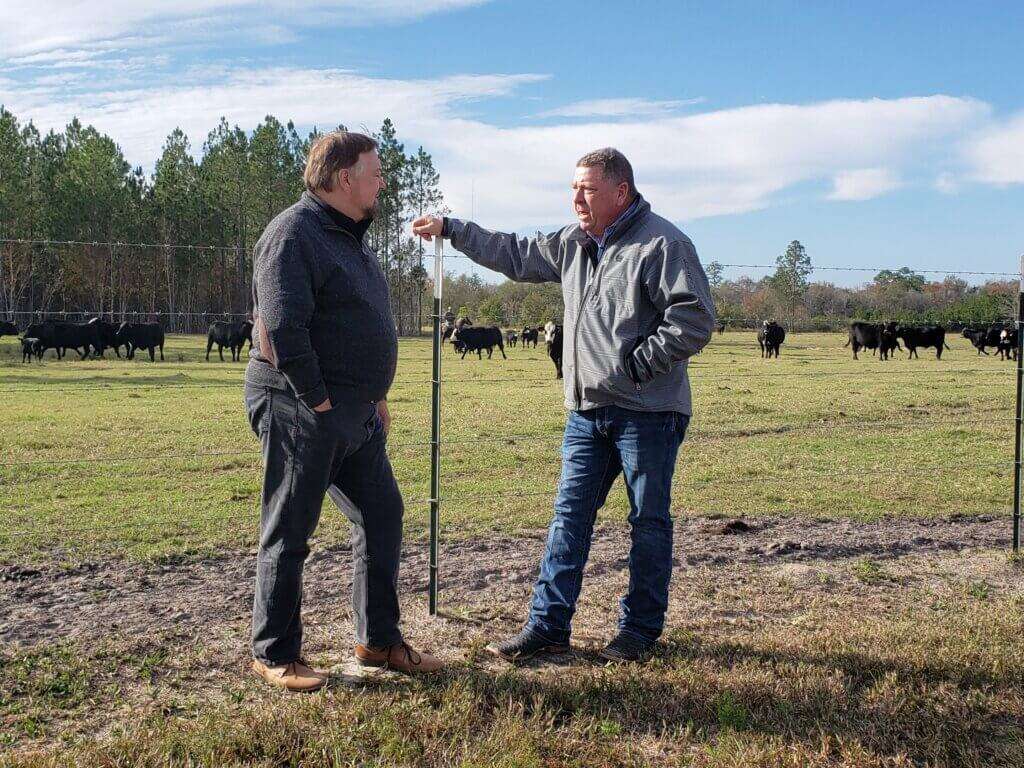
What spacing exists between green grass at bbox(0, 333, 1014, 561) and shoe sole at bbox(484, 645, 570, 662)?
2514 mm

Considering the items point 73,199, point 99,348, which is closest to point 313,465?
point 99,348

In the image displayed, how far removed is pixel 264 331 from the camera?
366 centimetres

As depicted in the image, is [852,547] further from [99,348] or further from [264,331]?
[99,348]

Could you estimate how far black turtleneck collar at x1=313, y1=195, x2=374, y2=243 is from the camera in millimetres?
3814

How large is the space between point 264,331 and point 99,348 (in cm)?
3371

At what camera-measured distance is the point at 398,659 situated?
13.6ft

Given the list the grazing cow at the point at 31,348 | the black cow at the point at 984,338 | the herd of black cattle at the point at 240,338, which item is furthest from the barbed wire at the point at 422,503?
the black cow at the point at 984,338

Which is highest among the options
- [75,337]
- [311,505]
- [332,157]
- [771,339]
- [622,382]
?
[332,157]

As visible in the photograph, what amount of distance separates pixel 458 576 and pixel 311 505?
82.4 inches

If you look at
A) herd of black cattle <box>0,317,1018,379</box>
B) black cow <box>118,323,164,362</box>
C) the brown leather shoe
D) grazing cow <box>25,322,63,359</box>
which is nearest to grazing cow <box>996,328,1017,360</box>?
herd of black cattle <box>0,317,1018,379</box>

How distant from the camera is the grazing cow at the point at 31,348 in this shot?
3102 cm

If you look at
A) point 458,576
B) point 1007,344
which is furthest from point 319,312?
point 1007,344

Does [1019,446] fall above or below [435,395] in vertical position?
below

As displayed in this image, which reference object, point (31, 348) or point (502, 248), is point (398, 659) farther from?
point (31, 348)
